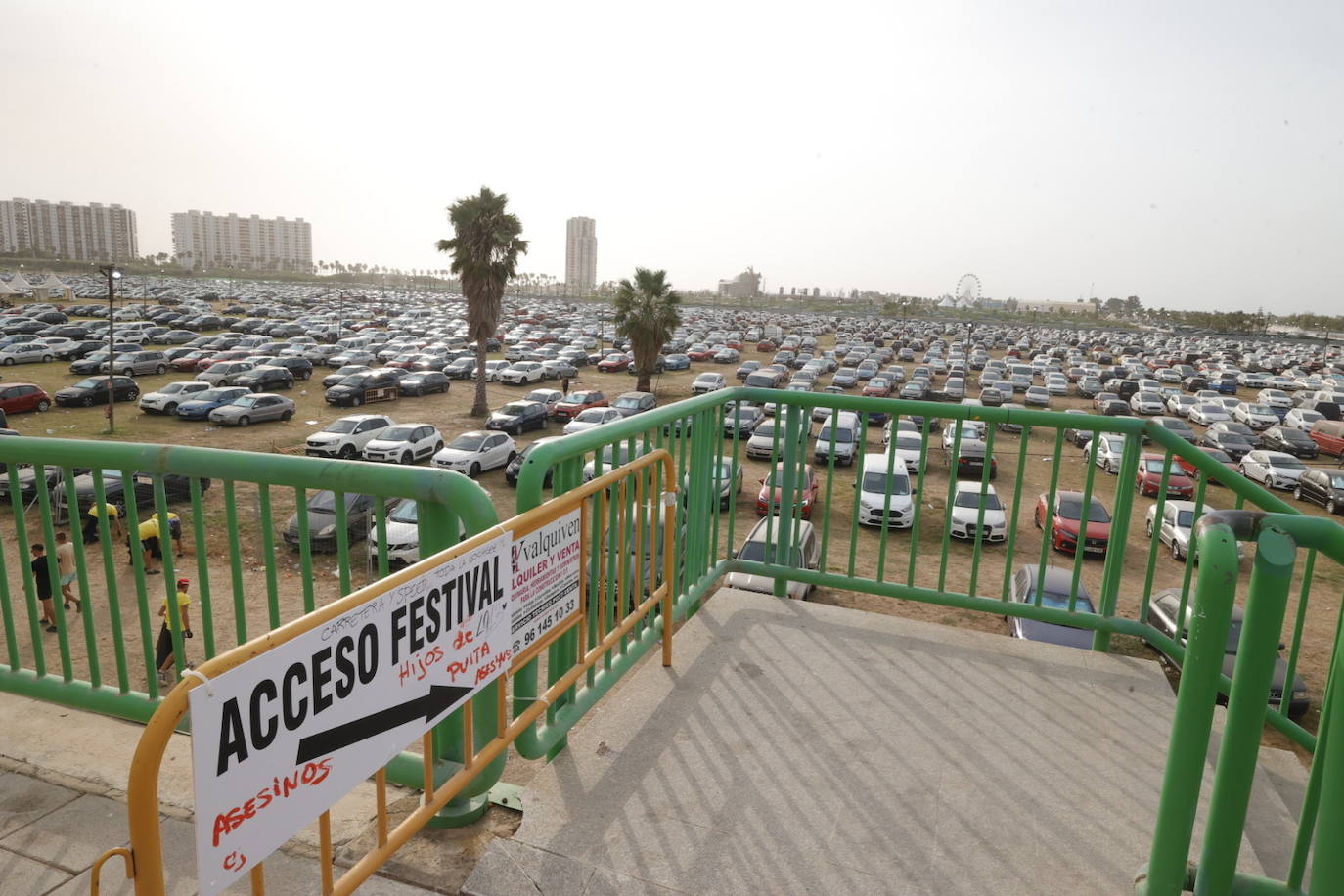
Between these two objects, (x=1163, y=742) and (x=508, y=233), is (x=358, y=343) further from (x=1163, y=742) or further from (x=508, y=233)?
(x=1163, y=742)

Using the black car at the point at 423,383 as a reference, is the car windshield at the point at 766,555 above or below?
above

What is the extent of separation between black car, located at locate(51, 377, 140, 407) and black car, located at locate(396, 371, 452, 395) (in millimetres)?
12008

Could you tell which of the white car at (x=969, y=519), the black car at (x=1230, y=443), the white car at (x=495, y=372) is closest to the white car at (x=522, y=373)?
the white car at (x=495, y=372)

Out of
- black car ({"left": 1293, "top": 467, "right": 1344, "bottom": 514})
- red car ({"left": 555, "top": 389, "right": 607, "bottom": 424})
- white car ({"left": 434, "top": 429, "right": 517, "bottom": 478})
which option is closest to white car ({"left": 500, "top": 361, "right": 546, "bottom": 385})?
red car ({"left": 555, "top": 389, "right": 607, "bottom": 424})

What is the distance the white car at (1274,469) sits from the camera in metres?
31.2

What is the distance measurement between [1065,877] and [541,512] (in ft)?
7.21

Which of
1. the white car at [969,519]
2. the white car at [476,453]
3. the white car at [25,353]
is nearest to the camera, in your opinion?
the white car at [969,519]

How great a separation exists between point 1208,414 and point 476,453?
41877 millimetres

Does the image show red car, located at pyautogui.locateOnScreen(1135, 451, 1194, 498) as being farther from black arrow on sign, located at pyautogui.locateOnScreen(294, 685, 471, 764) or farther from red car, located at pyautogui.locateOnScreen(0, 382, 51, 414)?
red car, located at pyautogui.locateOnScreen(0, 382, 51, 414)

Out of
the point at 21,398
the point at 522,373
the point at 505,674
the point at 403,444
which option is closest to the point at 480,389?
the point at 403,444

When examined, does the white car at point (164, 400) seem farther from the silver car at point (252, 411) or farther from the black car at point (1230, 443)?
the black car at point (1230, 443)

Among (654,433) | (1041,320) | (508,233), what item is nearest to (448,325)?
(508,233)

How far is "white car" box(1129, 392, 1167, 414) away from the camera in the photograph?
49500 mm

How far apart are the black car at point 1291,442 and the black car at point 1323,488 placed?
1063 centimetres
